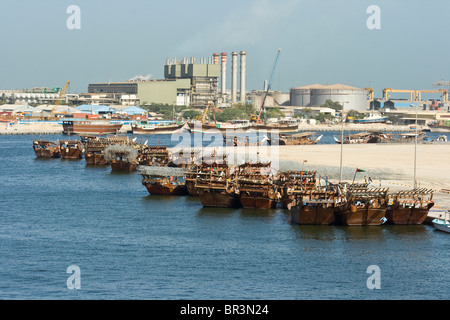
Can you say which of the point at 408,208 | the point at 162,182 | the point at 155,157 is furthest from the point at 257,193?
the point at 155,157

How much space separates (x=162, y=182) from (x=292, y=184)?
14.0 meters

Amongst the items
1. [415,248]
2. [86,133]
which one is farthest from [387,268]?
[86,133]

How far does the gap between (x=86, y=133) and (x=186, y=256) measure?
145 meters

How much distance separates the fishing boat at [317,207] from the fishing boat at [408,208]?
3.61 m

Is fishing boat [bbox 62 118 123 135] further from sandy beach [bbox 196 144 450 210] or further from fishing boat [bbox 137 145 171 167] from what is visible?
fishing boat [bbox 137 145 171 167]

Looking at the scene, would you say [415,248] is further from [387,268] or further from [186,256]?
[186,256]

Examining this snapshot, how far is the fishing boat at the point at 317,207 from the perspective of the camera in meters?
52.4

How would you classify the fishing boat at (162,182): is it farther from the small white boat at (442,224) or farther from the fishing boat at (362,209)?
Answer: the small white boat at (442,224)

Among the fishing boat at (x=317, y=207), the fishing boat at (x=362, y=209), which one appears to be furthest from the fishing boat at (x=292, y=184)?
the fishing boat at (x=362, y=209)

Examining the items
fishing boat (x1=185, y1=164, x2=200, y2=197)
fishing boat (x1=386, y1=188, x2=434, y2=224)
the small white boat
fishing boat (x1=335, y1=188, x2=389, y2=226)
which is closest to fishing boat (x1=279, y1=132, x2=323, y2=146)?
fishing boat (x1=185, y1=164, x2=200, y2=197)

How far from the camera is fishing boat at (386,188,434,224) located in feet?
173
